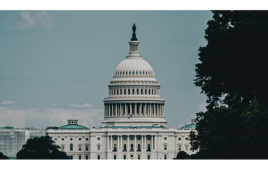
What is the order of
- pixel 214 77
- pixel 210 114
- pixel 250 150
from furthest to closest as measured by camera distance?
pixel 210 114
pixel 214 77
pixel 250 150

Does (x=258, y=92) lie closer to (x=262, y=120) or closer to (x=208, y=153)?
(x=262, y=120)

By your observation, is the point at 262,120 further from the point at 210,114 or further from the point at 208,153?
the point at 210,114

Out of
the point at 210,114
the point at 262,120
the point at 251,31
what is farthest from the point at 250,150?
the point at 210,114

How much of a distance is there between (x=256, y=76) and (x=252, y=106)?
14.5 feet

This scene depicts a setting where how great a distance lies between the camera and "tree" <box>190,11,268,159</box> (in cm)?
10600

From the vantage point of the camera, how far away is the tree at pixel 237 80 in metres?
106

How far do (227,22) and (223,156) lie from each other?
13.7m

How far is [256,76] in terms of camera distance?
350ft

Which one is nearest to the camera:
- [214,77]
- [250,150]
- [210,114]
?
[250,150]

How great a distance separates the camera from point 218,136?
11606 cm

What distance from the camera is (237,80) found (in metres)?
109

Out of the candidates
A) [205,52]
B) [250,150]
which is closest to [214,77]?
[205,52]

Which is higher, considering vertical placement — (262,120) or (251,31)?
(251,31)

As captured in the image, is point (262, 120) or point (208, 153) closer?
point (262, 120)
